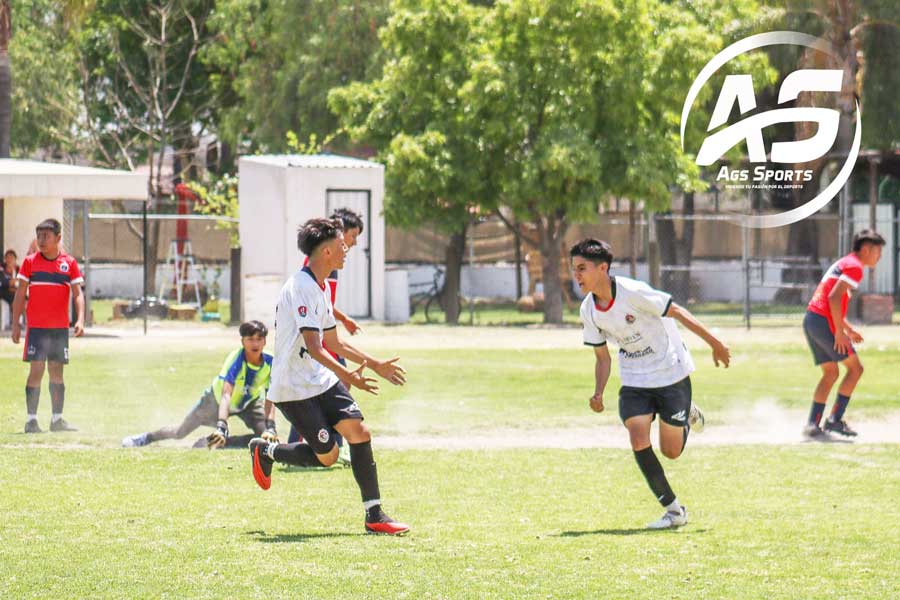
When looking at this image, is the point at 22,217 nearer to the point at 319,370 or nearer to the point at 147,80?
the point at 147,80

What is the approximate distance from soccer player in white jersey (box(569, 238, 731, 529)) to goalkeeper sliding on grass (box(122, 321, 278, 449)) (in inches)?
133

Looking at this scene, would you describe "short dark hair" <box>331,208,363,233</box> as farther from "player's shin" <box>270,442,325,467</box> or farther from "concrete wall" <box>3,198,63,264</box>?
"concrete wall" <box>3,198,63,264</box>

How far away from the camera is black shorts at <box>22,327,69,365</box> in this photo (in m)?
13.5

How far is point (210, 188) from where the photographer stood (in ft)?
132

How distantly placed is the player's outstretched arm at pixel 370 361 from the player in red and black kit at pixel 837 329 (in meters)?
6.25

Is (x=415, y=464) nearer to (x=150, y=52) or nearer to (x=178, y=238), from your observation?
(x=178, y=238)

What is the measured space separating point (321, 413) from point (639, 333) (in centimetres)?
194

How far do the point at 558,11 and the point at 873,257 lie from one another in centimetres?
1504

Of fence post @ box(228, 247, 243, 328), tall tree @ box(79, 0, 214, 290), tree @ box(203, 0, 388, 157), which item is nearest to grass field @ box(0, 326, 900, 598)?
fence post @ box(228, 247, 243, 328)

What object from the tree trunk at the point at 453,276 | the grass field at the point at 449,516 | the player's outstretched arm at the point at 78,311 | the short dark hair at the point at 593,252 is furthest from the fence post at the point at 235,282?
the short dark hair at the point at 593,252

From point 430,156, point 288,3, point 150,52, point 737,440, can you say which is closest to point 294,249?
point 430,156

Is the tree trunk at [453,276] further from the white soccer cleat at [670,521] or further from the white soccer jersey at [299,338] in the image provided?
the white soccer jersey at [299,338]

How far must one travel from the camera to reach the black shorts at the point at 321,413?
327 inches

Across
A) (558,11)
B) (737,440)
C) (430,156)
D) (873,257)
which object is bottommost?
(737,440)
